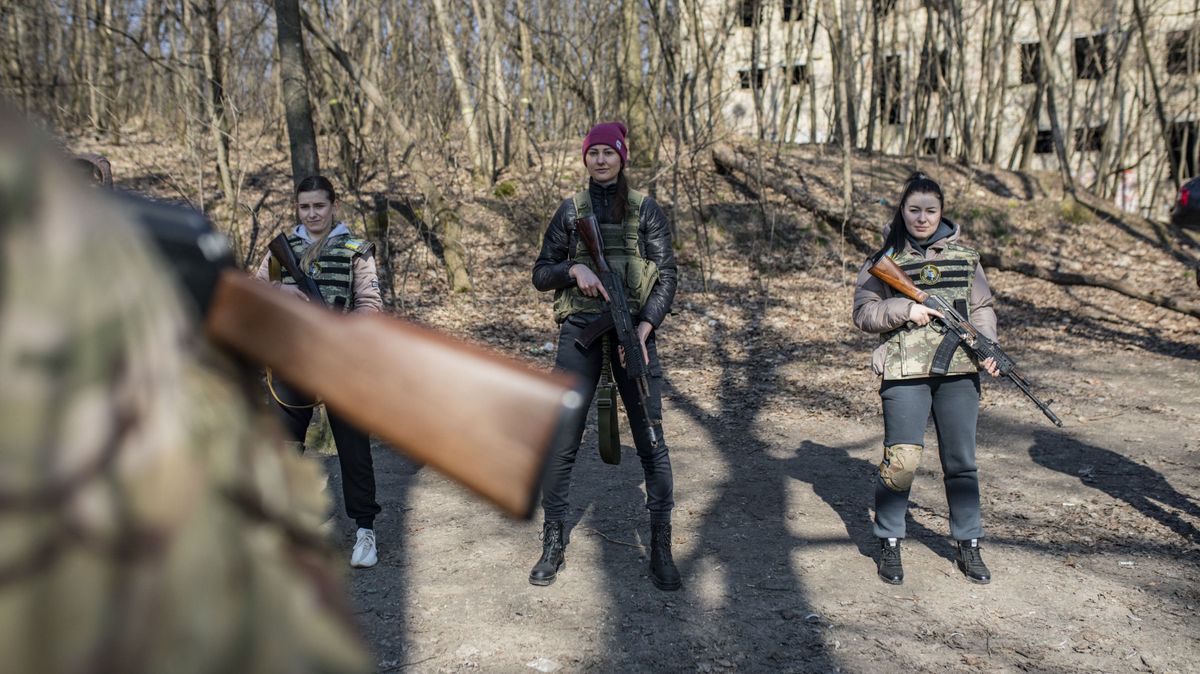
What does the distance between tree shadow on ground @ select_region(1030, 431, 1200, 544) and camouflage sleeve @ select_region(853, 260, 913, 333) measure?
2247 mm

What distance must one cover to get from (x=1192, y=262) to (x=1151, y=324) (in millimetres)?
3144

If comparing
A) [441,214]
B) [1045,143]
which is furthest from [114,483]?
[1045,143]

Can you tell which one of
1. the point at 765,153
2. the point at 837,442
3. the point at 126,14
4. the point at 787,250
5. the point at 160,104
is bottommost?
the point at 837,442

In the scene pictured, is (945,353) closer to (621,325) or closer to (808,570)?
(808,570)

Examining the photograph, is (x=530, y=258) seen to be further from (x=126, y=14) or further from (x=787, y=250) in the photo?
(x=126, y=14)

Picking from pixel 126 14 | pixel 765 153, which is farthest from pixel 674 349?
pixel 126 14

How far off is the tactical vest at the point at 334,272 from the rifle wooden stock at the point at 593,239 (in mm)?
1087

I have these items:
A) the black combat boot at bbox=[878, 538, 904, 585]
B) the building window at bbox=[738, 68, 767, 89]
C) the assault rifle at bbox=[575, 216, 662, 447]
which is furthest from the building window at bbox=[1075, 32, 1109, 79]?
the assault rifle at bbox=[575, 216, 662, 447]

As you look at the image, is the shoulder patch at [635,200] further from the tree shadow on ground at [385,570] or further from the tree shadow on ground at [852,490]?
the tree shadow on ground at [852,490]

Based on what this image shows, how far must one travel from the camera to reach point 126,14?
618 inches

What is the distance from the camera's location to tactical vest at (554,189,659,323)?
4059 millimetres

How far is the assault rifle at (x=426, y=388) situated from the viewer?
723 millimetres

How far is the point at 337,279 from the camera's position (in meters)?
4.13

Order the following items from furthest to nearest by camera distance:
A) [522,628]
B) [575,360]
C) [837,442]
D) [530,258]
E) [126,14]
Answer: [126,14] → [530,258] → [837,442] → [575,360] → [522,628]
